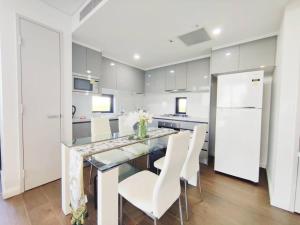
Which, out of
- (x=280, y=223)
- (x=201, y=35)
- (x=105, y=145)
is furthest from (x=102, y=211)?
(x=201, y=35)

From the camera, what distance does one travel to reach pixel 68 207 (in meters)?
1.53

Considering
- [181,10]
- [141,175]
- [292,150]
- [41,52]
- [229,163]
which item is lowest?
[229,163]

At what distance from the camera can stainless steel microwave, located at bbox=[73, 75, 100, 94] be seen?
2.70m

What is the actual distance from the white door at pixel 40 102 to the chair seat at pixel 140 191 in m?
1.46

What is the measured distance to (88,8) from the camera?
6.12ft

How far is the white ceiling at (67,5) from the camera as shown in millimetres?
1941

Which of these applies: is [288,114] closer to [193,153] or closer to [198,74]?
[193,153]

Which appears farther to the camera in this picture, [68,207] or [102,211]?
[68,207]

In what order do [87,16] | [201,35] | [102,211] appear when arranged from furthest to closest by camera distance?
1. [201,35]
2. [87,16]
3. [102,211]

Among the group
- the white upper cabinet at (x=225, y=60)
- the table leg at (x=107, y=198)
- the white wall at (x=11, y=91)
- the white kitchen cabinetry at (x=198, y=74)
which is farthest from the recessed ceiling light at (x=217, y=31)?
the white wall at (x=11, y=91)

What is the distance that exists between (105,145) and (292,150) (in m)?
2.11

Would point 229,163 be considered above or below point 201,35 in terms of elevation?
below

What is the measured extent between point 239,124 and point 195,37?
158 cm

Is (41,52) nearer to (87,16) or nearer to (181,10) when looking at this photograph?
(87,16)
